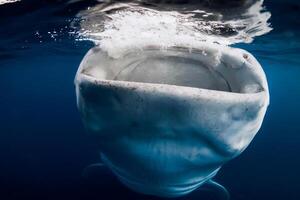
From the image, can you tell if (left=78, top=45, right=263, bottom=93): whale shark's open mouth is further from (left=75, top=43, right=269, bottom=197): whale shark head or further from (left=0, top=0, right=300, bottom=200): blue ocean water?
(left=0, top=0, right=300, bottom=200): blue ocean water

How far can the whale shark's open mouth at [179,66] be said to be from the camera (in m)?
2.19

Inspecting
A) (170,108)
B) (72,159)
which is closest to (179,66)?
(170,108)

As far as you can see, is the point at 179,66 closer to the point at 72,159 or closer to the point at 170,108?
the point at 170,108

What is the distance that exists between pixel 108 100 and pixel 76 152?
16988 mm

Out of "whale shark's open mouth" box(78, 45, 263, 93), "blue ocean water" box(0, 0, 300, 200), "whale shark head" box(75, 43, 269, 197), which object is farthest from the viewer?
"blue ocean water" box(0, 0, 300, 200)

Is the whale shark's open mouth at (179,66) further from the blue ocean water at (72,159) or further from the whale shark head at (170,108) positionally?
the blue ocean water at (72,159)

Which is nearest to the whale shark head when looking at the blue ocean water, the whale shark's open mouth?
the whale shark's open mouth

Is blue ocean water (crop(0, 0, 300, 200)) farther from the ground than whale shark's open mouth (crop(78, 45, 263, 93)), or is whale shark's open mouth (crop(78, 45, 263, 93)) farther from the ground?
whale shark's open mouth (crop(78, 45, 263, 93))

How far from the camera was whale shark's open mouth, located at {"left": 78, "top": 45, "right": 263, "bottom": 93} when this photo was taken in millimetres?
2186

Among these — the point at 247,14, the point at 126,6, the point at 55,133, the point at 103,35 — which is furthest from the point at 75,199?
the point at 55,133

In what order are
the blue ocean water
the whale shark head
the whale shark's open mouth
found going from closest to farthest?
the whale shark head
the whale shark's open mouth
the blue ocean water

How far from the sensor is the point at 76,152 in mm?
17891

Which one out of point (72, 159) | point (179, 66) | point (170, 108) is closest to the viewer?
point (170, 108)

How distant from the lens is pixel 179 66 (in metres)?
2.33
